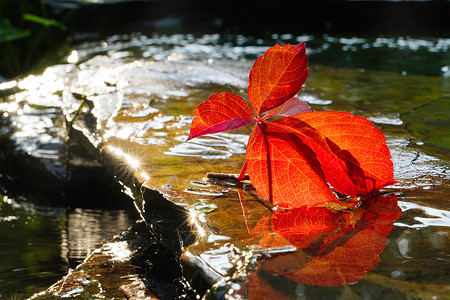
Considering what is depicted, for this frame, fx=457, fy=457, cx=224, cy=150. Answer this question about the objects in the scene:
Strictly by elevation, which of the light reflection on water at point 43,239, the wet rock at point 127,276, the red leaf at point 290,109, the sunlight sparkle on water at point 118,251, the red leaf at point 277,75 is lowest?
the light reflection on water at point 43,239

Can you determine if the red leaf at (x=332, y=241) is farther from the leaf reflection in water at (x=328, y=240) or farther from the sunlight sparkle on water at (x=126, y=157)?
the sunlight sparkle on water at (x=126, y=157)

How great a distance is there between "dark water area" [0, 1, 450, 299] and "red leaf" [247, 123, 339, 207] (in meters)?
0.09

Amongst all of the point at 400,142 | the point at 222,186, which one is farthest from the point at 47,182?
the point at 400,142

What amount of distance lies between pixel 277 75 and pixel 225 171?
1.60ft

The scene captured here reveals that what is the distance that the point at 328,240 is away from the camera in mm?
950

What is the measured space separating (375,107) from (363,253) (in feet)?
4.99

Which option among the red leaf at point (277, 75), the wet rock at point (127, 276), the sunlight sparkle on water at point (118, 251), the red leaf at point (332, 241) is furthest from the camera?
the sunlight sparkle on water at point (118, 251)

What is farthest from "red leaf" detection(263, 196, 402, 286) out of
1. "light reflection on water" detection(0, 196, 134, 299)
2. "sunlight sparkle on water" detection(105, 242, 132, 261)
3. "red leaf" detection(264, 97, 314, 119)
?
"light reflection on water" detection(0, 196, 134, 299)

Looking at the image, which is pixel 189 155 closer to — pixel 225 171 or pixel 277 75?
pixel 225 171

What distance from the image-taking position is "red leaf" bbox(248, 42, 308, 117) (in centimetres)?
102

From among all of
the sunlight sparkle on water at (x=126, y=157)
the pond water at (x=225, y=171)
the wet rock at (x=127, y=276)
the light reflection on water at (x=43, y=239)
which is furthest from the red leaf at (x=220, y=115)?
the light reflection on water at (x=43, y=239)

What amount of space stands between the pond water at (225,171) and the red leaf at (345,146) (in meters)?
0.09

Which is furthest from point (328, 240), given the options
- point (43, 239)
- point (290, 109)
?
point (43, 239)

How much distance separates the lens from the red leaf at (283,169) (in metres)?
1.06
